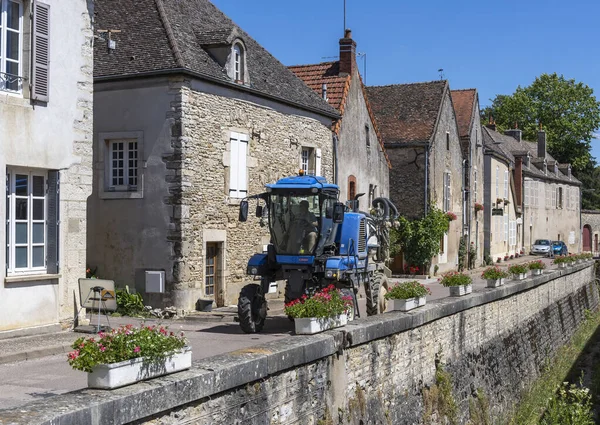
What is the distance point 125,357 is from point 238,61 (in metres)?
13.1

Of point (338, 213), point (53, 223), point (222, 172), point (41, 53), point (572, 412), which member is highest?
point (41, 53)

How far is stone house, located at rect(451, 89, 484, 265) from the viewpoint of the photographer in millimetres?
38250

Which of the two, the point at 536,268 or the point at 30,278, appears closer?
the point at 30,278

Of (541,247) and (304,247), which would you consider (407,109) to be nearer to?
(541,247)

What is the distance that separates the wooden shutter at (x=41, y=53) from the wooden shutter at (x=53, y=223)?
51.1 inches

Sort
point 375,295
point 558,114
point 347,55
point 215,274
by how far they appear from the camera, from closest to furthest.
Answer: point 375,295, point 215,274, point 347,55, point 558,114

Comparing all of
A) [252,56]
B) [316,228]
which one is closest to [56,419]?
[316,228]

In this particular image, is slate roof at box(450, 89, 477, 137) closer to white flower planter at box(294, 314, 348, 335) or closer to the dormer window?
the dormer window

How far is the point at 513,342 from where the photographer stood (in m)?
20.0

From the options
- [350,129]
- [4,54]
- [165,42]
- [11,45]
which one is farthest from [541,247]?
[4,54]

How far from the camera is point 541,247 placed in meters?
51.2

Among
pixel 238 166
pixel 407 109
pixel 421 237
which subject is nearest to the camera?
pixel 238 166

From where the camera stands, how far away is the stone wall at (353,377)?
20.1ft

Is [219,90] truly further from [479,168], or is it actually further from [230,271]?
[479,168]
